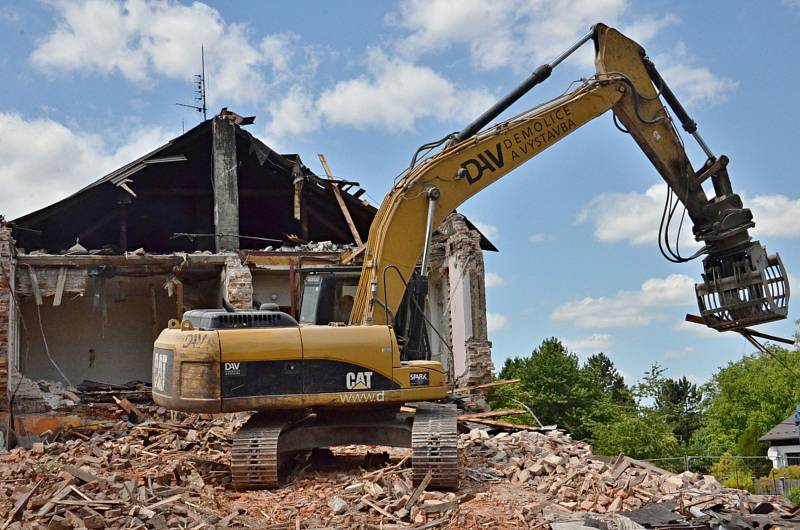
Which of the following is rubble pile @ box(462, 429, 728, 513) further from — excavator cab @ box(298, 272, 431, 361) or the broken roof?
the broken roof

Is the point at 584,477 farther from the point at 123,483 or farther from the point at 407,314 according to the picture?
the point at 123,483

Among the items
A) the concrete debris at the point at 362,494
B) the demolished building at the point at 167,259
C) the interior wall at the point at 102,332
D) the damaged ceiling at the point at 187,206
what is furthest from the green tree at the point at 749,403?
the concrete debris at the point at 362,494

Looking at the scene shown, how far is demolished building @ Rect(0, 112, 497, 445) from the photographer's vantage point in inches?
620

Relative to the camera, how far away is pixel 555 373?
125 ft

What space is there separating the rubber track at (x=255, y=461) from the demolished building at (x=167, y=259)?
7.61 metres

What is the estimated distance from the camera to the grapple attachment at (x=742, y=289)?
31.1ft

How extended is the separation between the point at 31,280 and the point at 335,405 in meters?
9.87

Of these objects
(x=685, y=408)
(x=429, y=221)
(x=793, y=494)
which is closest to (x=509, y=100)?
(x=429, y=221)

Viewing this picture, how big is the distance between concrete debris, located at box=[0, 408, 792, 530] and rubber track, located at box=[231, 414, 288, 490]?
0.36 feet

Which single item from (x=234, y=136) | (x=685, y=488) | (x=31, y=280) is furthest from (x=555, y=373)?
(x=685, y=488)

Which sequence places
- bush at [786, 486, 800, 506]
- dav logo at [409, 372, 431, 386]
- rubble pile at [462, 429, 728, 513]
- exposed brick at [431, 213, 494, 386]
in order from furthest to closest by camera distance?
bush at [786, 486, 800, 506] → exposed brick at [431, 213, 494, 386] → dav logo at [409, 372, 431, 386] → rubble pile at [462, 429, 728, 513]

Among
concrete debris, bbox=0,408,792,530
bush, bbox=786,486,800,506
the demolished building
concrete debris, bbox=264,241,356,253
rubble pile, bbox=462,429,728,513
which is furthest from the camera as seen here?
bush, bbox=786,486,800,506

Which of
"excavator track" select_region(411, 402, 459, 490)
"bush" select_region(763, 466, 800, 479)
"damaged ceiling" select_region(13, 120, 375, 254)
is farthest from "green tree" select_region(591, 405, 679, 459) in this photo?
"excavator track" select_region(411, 402, 459, 490)

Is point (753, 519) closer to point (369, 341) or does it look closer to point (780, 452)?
point (369, 341)
